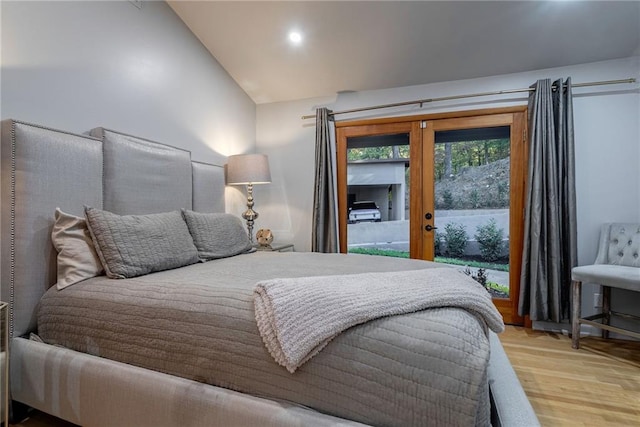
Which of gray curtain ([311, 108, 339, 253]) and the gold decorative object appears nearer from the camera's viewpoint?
the gold decorative object

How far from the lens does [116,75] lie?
2174 millimetres

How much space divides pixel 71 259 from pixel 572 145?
11.7ft

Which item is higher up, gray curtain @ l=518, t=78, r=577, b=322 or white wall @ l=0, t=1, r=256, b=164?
white wall @ l=0, t=1, r=256, b=164

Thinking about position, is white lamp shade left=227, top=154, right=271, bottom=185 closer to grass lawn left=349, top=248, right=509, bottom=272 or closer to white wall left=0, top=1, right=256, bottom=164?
white wall left=0, top=1, right=256, bottom=164

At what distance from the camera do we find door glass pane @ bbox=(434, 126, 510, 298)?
2959 mm

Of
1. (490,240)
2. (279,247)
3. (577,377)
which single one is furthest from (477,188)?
(279,247)

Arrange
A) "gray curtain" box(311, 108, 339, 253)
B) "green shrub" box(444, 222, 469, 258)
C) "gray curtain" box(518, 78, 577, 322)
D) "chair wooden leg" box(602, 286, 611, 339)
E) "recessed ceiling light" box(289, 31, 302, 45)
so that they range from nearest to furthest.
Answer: "chair wooden leg" box(602, 286, 611, 339) → "gray curtain" box(518, 78, 577, 322) → "recessed ceiling light" box(289, 31, 302, 45) → "green shrub" box(444, 222, 469, 258) → "gray curtain" box(311, 108, 339, 253)

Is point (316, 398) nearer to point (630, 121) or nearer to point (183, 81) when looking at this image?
point (183, 81)

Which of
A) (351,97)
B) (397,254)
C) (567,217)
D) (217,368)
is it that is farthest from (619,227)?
(217,368)

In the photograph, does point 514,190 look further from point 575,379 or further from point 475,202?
point 575,379

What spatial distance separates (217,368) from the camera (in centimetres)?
108

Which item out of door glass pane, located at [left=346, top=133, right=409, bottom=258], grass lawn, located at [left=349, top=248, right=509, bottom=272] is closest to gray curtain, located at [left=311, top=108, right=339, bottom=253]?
door glass pane, located at [left=346, top=133, right=409, bottom=258]

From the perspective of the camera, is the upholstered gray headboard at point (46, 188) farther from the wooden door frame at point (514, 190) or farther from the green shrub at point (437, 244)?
the wooden door frame at point (514, 190)

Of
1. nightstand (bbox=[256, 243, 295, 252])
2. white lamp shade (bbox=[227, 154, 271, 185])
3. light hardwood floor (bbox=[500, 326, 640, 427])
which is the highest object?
white lamp shade (bbox=[227, 154, 271, 185])
